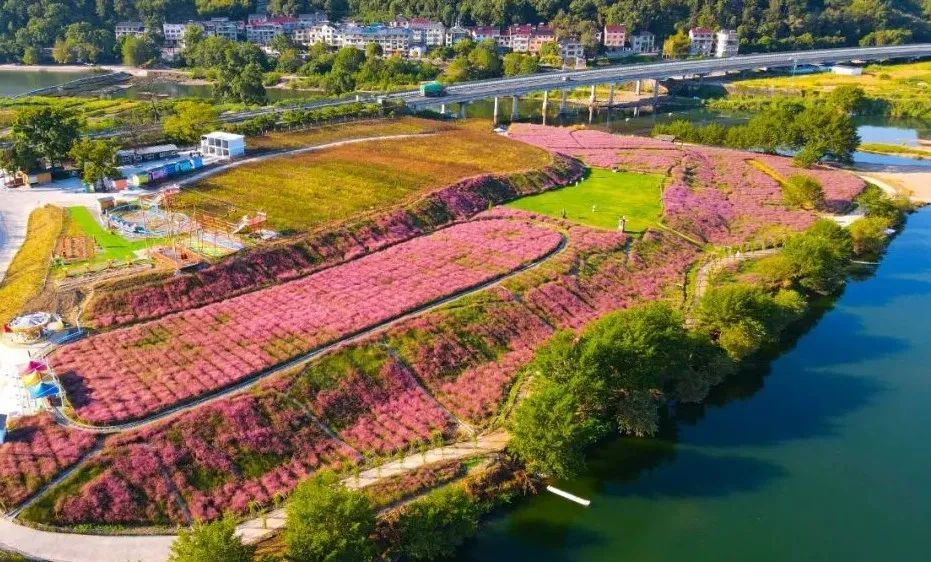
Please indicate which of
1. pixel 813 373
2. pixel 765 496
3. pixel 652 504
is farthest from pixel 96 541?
pixel 813 373

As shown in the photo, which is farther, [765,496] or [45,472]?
[765,496]

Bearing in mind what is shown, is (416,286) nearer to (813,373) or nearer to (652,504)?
(652,504)

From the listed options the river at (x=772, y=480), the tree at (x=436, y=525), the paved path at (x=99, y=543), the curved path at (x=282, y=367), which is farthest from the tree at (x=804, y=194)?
the paved path at (x=99, y=543)

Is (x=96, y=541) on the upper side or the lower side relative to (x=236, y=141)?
lower

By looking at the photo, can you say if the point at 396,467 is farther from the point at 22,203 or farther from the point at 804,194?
the point at 804,194

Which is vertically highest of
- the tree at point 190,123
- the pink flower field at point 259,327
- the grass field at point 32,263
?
the tree at point 190,123

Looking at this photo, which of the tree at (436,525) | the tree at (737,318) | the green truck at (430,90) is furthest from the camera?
the green truck at (430,90)

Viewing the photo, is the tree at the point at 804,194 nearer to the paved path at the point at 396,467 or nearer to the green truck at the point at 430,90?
the paved path at the point at 396,467
